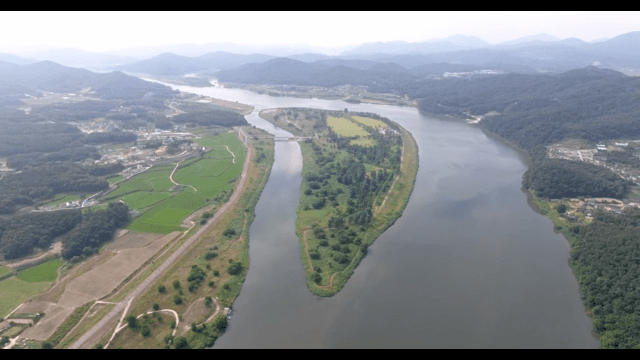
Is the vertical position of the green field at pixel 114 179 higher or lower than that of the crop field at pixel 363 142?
lower

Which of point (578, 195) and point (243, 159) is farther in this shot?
point (243, 159)

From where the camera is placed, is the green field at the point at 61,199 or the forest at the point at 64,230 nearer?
the forest at the point at 64,230

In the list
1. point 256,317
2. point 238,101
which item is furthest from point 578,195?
point 238,101

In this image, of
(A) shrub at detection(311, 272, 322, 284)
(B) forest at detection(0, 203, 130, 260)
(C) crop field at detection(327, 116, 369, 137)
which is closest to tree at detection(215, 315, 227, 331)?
(A) shrub at detection(311, 272, 322, 284)

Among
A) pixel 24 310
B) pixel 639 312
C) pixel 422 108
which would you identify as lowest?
pixel 24 310

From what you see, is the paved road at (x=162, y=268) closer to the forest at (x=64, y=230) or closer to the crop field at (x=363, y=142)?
the forest at (x=64, y=230)

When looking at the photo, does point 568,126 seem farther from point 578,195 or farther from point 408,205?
point 408,205

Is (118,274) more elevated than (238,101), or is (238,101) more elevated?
(238,101)

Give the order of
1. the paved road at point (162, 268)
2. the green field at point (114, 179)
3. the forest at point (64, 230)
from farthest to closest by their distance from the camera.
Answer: the green field at point (114, 179)
the forest at point (64, 230)
the paved road at point (162, 268)

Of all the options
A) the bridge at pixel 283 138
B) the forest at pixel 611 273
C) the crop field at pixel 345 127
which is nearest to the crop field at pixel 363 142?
the crop field at pixel 345 127
